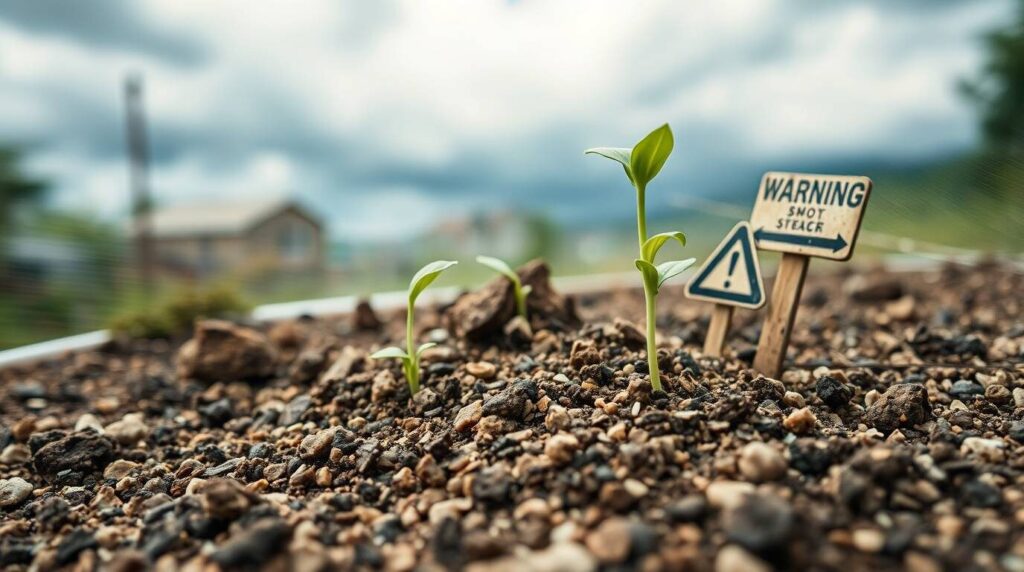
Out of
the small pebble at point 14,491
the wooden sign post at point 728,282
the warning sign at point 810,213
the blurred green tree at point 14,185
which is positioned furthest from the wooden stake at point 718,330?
the blurred green tree at point 14,185

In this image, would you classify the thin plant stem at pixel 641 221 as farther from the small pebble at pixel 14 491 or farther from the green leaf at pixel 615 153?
the small pebble at pixel 14 491

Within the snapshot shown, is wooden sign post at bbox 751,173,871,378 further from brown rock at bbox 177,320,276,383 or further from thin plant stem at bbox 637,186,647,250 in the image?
brown rock at bbox 177,320,276,383

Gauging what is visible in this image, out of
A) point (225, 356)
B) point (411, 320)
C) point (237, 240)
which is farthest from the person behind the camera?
point (237, 240)

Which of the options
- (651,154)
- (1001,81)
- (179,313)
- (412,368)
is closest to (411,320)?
(412,368)

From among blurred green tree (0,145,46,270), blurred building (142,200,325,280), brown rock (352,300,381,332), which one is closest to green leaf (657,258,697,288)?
brown rock (352,300,381,332)

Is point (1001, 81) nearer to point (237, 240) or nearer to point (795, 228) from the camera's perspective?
point (795, 228)
